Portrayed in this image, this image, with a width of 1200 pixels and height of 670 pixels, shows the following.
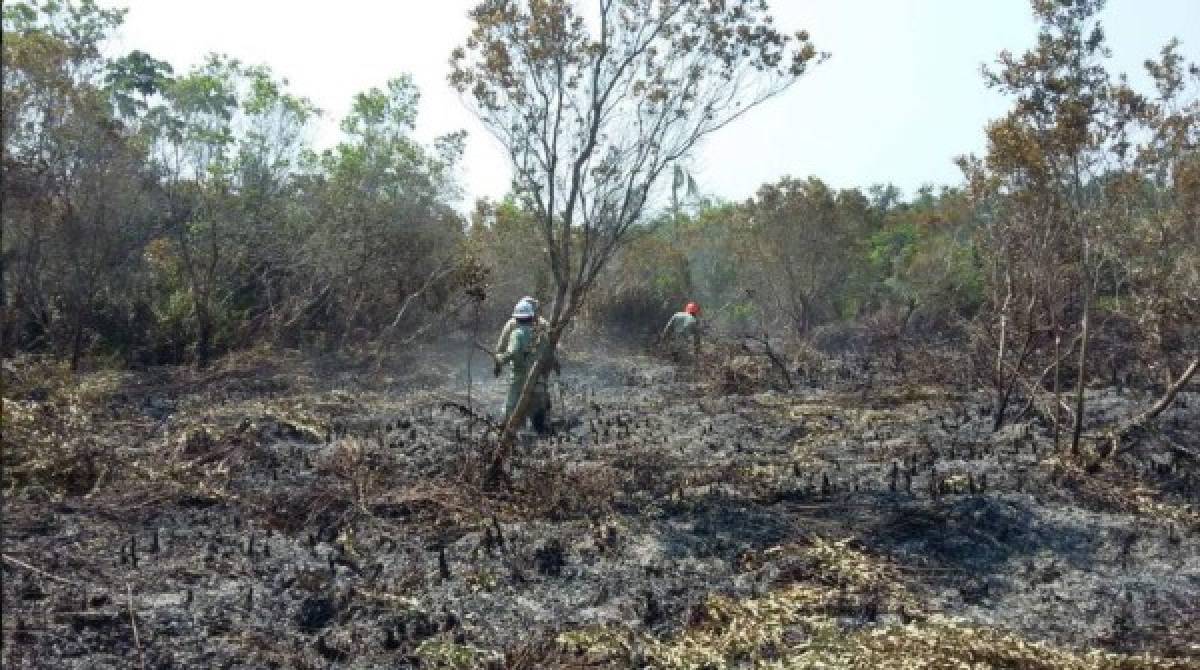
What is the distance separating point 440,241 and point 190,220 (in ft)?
17.6

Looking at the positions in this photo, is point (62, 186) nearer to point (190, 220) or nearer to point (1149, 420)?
point (190, 220)

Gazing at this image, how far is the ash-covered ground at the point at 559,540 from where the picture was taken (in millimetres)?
5504

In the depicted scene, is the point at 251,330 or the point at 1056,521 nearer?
the point at 1056,521

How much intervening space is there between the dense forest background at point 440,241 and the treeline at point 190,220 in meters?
0.04

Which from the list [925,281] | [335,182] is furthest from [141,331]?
[925,281]

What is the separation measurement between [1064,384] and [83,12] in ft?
47.3

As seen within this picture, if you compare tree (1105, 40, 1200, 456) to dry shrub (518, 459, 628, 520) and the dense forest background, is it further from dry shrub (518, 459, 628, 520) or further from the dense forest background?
dry shrub (518, 459, 628, 520)

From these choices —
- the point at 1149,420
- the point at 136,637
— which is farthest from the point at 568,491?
the point at 1149,420

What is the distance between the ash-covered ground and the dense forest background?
70.4 inches

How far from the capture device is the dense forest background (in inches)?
407

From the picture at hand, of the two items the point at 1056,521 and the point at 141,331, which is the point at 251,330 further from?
the point at 1056,521

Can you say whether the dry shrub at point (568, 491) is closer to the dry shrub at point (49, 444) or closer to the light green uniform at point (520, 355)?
the light green uniform at point (520, 355)

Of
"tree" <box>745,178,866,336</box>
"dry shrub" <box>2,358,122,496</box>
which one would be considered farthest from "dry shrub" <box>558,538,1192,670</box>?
"tree" <box>745,178,866,336</box>

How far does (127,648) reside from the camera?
202 inches
